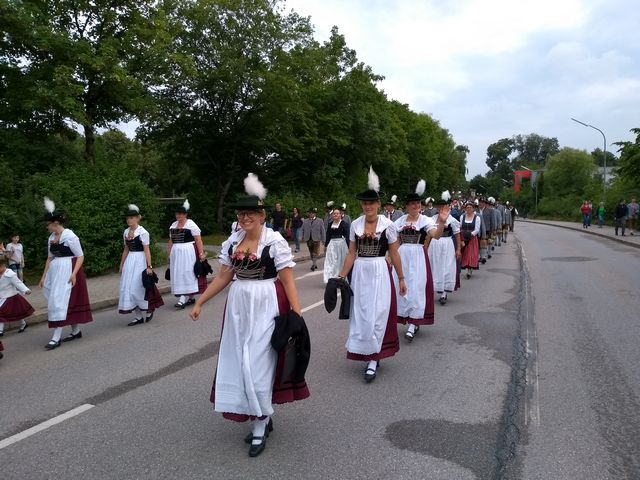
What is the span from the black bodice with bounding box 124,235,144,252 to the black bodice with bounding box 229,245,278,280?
5043 millimetres

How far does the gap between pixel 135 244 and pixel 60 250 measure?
55.6 inches

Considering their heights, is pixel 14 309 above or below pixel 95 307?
above

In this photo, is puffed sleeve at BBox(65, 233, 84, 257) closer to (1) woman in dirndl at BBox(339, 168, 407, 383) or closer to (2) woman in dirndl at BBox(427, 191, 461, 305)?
(1) woman in dirndl at BBox(339, 168, 407, 383)

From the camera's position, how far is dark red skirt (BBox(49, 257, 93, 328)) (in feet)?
24.0

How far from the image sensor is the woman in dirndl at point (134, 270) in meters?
8.39

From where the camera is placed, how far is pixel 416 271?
7.11 metres

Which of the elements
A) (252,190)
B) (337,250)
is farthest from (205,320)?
(252,190)

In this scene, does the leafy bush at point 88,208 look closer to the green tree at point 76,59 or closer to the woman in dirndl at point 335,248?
the green tree at point 76,59

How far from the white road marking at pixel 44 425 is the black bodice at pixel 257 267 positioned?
86.6 inches

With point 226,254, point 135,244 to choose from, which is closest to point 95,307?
point 135,244

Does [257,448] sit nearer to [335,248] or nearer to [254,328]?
[254,328]

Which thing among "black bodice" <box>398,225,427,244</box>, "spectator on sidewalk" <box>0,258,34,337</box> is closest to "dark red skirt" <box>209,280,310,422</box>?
"black bodice" <box>398,225,427,244</box>

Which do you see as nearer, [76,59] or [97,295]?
[97,295]

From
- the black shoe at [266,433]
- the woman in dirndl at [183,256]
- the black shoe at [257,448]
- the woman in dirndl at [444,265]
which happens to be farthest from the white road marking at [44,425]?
the woman in dirndl at [444,265]
